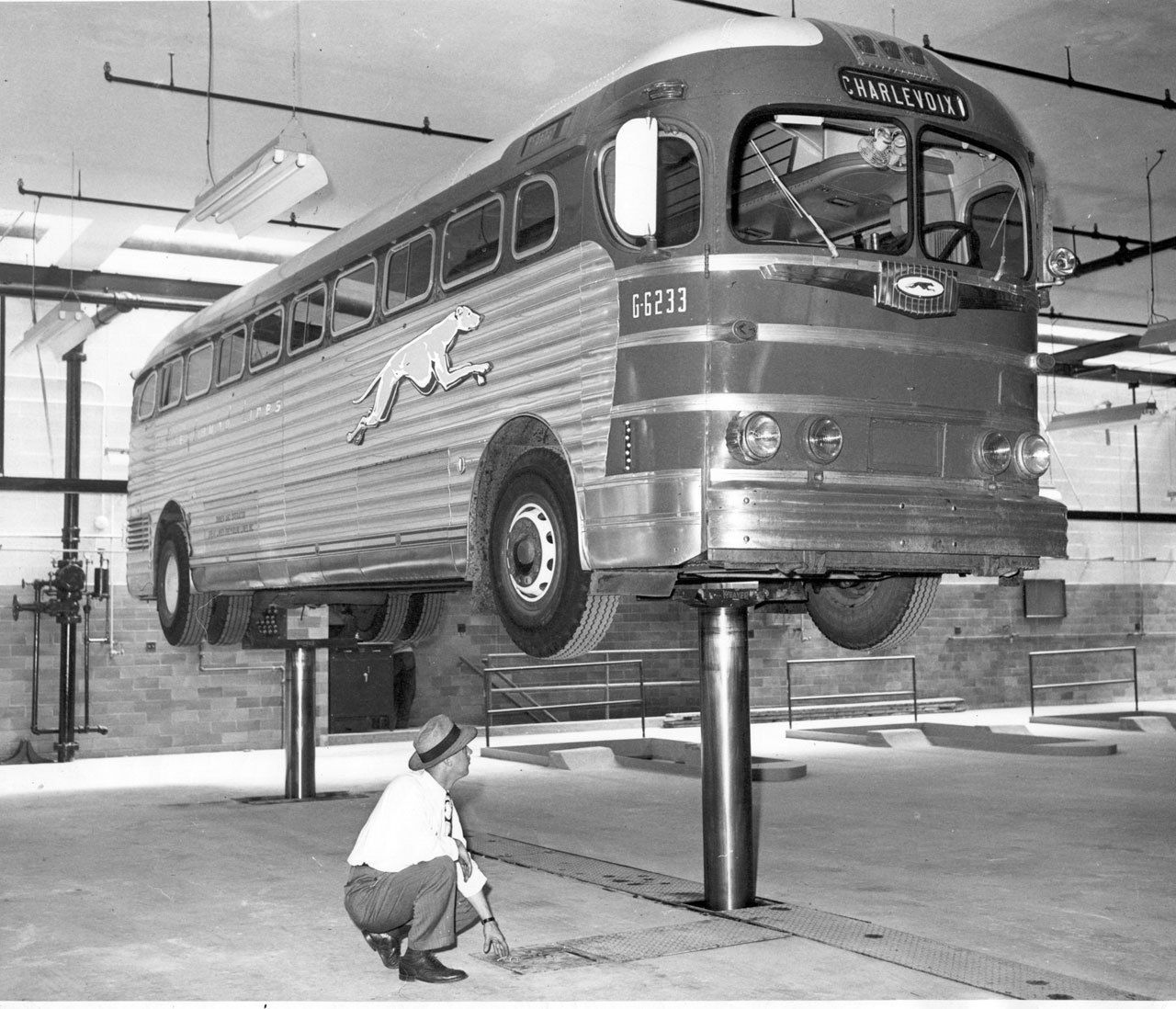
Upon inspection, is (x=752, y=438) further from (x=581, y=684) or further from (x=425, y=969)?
(x=581, y=684)

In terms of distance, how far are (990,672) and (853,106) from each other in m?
22.6

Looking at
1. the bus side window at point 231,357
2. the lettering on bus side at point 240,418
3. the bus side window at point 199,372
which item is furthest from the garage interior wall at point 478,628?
the bus side window at point 231,357

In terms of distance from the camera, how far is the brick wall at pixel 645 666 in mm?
19984

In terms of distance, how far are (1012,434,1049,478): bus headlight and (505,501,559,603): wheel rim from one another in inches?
96.5

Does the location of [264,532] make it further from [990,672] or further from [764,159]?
[990,672]

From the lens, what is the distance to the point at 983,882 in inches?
381

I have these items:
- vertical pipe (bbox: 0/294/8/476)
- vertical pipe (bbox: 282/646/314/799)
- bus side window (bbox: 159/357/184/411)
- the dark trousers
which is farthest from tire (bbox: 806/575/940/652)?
vertical pipe (bbox: 0/294/8/476)

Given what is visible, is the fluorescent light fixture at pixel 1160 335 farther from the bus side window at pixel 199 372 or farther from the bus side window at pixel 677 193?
the bus side window at pixel 677 193

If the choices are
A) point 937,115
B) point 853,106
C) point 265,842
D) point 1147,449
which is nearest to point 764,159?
point 853,106

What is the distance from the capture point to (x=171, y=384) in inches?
545

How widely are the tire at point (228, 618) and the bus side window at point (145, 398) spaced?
89.7 inches

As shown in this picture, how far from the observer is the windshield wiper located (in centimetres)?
682

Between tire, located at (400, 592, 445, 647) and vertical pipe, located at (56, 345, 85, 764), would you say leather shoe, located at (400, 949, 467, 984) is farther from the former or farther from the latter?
vertical pipe, located at (56, 345, 85, 764)

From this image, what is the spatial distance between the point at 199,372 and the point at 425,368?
5006mm
